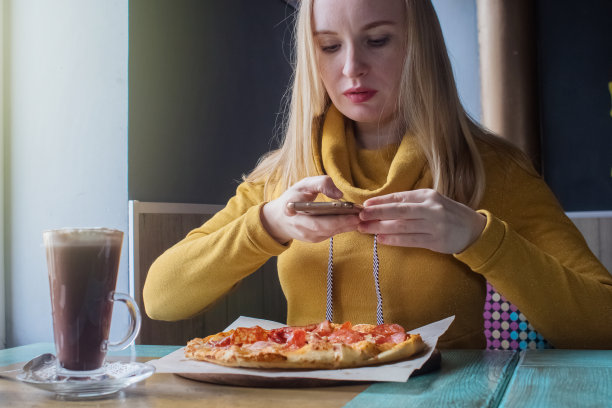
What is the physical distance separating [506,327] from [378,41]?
90 centimetres

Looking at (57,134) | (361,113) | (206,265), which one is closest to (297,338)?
(206,265)

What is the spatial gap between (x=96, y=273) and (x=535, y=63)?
2.80 m

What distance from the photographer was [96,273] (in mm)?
837

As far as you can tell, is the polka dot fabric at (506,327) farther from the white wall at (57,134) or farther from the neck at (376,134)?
the white wall at (57,134)

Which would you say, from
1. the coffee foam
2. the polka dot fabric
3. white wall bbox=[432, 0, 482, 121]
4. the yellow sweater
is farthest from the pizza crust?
white wall bbox=[432, 0, 482, 121]

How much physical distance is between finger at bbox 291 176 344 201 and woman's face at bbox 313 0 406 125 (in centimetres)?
36

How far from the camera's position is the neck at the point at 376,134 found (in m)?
1.58

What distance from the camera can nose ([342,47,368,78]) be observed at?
141 cm

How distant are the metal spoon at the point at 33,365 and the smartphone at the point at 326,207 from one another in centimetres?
43

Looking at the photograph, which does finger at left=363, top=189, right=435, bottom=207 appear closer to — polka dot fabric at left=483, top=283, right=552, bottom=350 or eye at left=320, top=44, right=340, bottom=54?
eye at left=320, top=44, right=340, bottom=54

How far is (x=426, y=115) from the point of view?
4.88 feet

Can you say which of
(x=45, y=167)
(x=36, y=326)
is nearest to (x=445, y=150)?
(x=45, y=167)

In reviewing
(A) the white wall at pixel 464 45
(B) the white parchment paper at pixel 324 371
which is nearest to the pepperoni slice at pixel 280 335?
(B) the white parchment paper at pixel 324 371

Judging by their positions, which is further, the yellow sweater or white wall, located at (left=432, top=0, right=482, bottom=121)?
white wall, located at (left=432, top=0, right=482, bottom=121)
